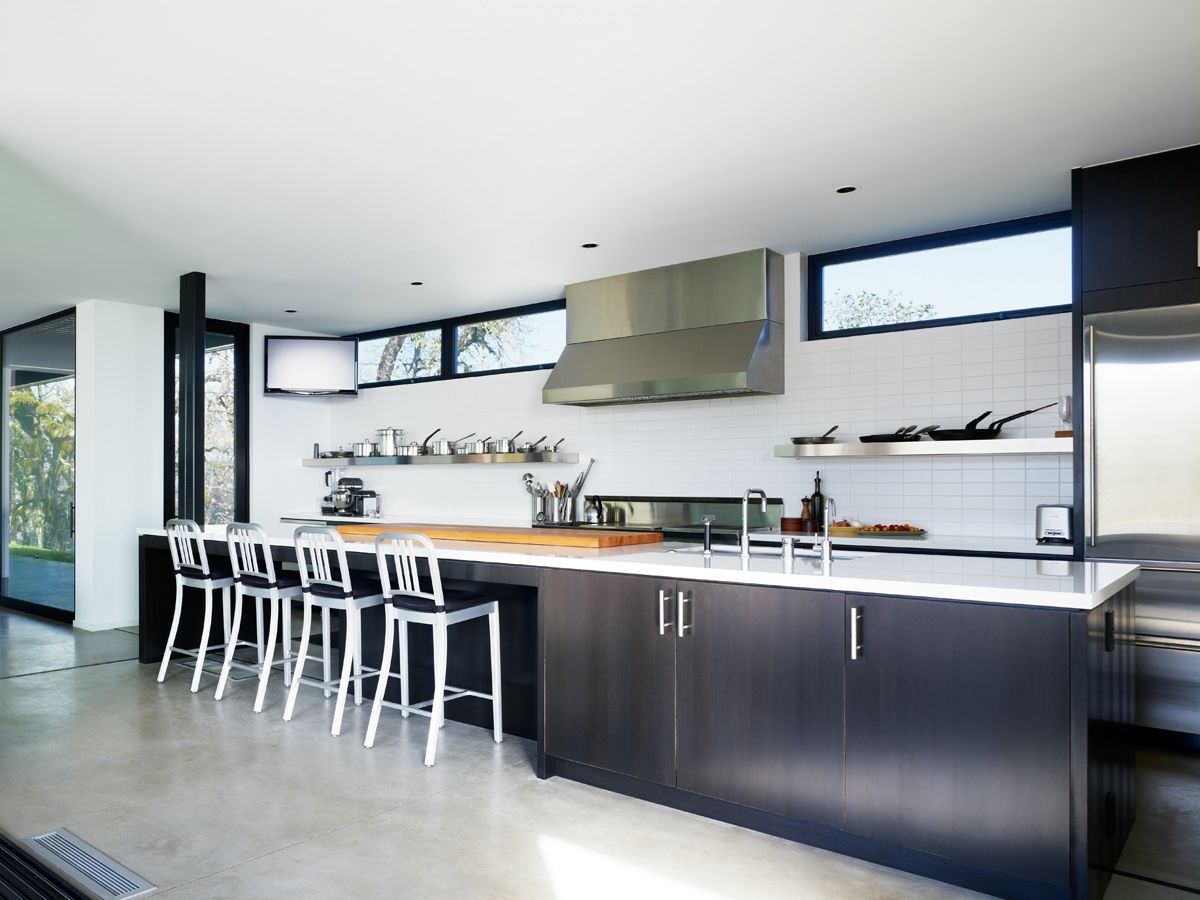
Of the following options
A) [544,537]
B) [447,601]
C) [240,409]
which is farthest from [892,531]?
[240,409]

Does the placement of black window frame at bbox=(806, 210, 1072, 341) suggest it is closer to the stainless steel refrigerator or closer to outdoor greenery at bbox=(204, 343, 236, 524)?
the stainless steel refrigerator

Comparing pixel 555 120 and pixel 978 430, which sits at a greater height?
pixel 555 120

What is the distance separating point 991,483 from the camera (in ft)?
15.4

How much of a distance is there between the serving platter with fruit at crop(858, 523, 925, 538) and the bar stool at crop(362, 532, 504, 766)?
217 cm

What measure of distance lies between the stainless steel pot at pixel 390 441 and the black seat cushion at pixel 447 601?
3.87 meters

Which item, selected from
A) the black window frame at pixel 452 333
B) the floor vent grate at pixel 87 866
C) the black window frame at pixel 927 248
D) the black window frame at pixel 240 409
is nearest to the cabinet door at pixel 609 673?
the floor vent grate at pixel 87 866

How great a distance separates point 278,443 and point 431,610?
5005 millimetres

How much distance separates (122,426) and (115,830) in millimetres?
4863

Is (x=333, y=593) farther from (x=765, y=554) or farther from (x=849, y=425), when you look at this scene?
(x=849, y=425)

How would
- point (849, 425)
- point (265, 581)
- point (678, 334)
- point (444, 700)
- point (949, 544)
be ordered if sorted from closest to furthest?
point (444, 700) → point (949, 544) → point (265, 581) → point (849, 425) → point (678, 334)

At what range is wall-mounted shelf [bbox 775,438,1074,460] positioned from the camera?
427 centimetres

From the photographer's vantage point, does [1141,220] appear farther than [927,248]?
No

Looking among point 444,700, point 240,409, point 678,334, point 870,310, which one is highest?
point 870,310

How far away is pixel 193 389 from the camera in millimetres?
5840
